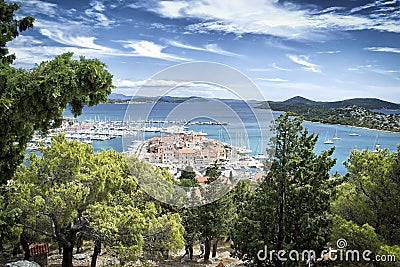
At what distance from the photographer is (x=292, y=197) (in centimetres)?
758

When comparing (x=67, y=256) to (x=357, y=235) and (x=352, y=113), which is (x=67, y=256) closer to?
(x=357, y=235)

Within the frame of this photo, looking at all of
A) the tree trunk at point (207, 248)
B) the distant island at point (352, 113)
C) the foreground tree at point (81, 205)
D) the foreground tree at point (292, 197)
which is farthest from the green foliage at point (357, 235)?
the distant island at point (352, 113)

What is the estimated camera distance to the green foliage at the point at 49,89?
4000 millimetres

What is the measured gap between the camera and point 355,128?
45562 mm

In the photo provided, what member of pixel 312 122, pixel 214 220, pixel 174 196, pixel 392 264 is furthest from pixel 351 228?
pixel 312 122

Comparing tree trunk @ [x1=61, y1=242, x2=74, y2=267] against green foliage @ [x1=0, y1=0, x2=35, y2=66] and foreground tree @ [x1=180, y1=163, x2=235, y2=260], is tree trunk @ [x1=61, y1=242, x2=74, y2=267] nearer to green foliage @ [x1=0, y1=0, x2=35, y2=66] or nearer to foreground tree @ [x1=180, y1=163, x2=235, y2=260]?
foreground tree @ [x1=180, y1=163, x2=235, y2=260]

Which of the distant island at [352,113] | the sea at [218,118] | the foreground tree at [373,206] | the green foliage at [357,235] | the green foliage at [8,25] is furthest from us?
the distant island at [352,113]

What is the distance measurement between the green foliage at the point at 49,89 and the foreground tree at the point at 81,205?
331 centimetres

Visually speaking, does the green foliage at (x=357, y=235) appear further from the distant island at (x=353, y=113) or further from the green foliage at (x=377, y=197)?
the distant island at (x=353, y=113)

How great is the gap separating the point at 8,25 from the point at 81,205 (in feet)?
13.1

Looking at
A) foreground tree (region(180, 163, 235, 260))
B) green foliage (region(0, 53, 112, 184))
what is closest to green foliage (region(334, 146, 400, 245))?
foreground tree (region(180, 163, 235, 260))

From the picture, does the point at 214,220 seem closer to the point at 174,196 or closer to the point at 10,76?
the point at 174,196

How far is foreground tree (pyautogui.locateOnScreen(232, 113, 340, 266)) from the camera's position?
24.5 feet

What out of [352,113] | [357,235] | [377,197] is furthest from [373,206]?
[352,113]
